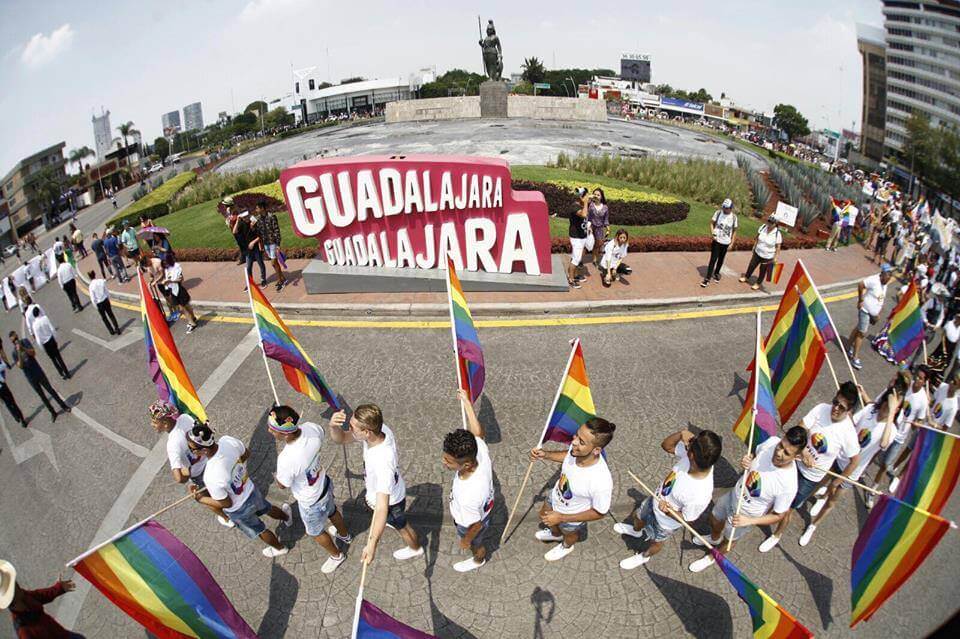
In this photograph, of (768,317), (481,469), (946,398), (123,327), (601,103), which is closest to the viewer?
(481,469)

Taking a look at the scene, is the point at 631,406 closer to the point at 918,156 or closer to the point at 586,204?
the point at 586,204

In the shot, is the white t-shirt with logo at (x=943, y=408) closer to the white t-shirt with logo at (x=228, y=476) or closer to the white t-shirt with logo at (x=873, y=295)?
the white t-shirt with logo at (x=873, y=295)

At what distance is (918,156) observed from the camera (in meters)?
65.6

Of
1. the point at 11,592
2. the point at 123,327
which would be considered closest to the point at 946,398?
the point at 11,592

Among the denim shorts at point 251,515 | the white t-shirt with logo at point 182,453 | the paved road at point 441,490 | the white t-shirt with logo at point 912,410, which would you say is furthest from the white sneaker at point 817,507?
the white t-shirt with logo at point 182,453

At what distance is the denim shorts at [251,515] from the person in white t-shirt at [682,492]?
3.83 m

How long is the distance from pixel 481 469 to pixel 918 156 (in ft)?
289

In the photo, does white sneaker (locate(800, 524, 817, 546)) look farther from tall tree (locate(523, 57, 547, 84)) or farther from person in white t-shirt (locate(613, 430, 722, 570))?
tall tree (locate(523, 57, 547, 84))

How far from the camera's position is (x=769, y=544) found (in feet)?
17.2

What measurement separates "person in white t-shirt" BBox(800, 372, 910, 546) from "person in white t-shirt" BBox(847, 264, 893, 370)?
3.57 meters

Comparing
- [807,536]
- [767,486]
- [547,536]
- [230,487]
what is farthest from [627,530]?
[230,487]

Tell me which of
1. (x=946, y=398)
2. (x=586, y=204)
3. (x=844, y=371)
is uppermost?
(x=586, y=204)

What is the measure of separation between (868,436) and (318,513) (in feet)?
19.1

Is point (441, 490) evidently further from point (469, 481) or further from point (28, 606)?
point (28, 606)
